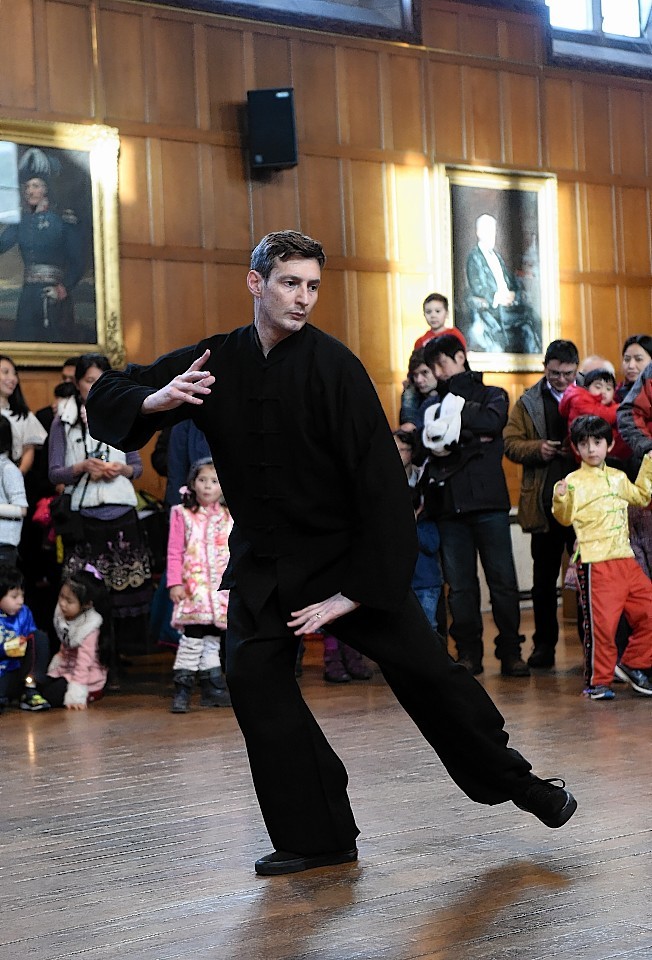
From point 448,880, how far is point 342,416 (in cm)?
112

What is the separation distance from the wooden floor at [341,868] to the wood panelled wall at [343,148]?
435 cm

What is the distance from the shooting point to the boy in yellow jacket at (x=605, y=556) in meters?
5.90

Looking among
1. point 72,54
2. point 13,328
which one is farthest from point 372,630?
point 72,54

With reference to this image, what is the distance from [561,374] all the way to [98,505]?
2.50 m

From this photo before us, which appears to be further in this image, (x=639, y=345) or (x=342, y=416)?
(x=639, y=345)

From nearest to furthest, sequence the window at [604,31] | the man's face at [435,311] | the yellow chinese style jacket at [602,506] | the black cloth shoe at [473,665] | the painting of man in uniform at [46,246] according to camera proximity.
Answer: the yellow chinese style jacket at [602,506], the black cloth shoe at [473,665], the painting of man in uniform at [46,246], the man's face at [435,311], the window at [604,31]

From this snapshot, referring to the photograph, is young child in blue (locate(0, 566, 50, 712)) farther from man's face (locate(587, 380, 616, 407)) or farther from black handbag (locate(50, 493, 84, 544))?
man's face (locate(587, 380, 616, 407))

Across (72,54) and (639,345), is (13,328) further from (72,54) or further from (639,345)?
(639,345)

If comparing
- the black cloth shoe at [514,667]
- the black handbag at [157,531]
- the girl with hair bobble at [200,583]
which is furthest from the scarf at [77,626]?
the black cloth shoe at [514,667]

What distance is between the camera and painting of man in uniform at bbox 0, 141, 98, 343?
328 inches

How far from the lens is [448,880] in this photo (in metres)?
3.10

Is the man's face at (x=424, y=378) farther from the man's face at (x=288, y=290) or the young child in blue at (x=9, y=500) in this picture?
the man's face at (x=288, y=290)

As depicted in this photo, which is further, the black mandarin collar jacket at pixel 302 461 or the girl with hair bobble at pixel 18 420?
the girl with hair bobble at pixel 18 420

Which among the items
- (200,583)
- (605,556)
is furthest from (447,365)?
(200,583)
